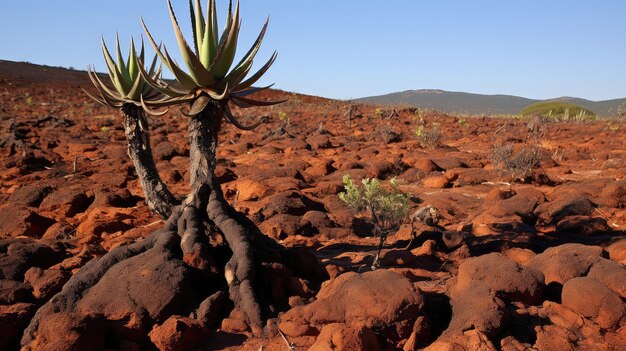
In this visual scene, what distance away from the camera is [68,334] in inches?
111

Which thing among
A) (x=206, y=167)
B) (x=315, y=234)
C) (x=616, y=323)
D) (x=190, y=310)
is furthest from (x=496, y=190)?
(x=190, y=310)

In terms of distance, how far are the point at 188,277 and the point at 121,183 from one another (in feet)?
20.4

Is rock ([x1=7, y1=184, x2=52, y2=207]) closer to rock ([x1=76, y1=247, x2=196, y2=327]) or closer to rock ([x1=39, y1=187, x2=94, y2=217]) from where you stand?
rock ([x1=39, y1=187, x2=94, y2=217])

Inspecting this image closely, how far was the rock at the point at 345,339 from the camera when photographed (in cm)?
270

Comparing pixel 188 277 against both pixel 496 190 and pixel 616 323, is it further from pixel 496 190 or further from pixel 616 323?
pixel 496 190

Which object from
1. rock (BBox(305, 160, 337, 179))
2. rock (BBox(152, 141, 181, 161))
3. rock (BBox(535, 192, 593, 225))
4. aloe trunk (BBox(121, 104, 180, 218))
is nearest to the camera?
aloe trunk (BBox(121, 104, 180, 218))

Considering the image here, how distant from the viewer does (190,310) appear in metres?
3.36

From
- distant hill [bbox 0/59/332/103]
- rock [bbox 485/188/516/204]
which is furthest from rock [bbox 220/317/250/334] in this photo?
distant hill [bbox 0/59/332/103]

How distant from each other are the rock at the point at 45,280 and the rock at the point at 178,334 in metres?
1.06

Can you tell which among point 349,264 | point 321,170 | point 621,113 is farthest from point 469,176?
point 621,113

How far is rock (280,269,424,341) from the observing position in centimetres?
298

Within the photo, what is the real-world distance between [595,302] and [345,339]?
167 centimetres

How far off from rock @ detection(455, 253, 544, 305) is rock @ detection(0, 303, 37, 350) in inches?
112

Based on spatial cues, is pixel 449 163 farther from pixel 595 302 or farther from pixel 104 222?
pixel 595 302
